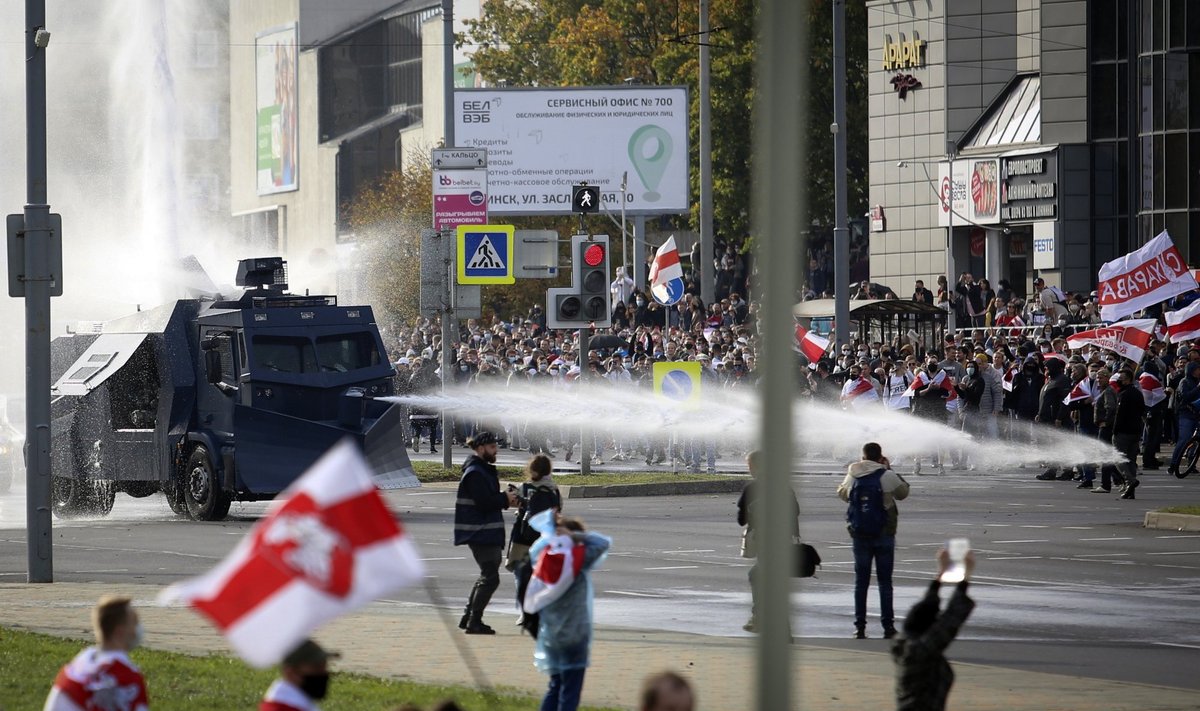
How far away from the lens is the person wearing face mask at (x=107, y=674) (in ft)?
25.0

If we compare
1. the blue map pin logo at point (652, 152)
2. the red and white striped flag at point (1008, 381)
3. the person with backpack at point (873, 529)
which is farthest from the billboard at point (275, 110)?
the person with backpack at point (873, 529)

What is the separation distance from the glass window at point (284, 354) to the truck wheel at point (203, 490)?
4.26 ft

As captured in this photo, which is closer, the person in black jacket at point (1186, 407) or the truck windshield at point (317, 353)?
the truck windshield at point (317, 353)

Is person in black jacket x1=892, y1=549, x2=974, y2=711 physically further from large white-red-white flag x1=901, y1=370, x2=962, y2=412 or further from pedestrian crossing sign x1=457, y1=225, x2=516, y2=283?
large white-red-white flag x1=901, y1=370, x2=962, y2=412

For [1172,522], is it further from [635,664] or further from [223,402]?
[635,664]

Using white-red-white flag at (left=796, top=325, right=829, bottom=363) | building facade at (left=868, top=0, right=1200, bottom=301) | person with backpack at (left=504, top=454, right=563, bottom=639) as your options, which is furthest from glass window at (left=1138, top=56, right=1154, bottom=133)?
person with backpack at (left=504, top=454, right=563, bottom=639)

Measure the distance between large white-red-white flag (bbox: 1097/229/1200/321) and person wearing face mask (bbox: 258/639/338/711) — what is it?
1028 inches

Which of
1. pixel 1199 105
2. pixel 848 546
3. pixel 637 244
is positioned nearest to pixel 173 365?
pixel 848 546

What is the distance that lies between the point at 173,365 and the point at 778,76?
20464 mm

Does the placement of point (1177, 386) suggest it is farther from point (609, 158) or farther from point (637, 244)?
point (609, 158)

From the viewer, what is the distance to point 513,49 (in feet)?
230

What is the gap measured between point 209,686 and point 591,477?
17567 mm

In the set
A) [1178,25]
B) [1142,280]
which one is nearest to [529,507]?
[1142,280]

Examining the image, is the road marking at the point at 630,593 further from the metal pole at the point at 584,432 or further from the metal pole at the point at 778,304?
the metal pole at the point at 584,432
